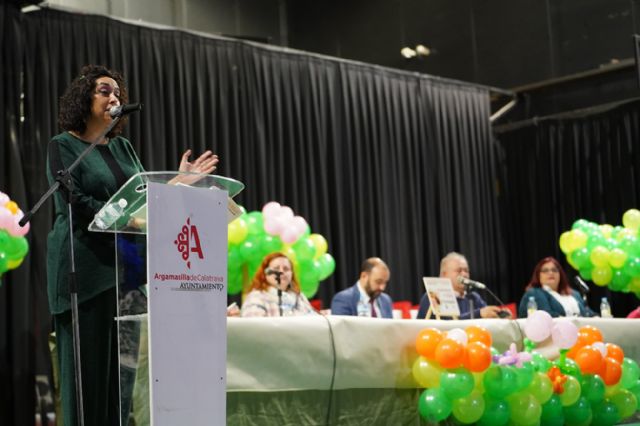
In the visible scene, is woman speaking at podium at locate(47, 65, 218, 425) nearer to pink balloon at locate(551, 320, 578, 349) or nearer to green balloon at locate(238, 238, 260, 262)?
pink balloon at locate(551, 320, 578, 349)

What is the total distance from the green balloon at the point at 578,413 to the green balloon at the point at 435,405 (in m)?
0.72

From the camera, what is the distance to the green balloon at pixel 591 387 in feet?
14.7

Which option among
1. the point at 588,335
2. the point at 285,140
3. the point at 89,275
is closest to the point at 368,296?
the point at 588,335

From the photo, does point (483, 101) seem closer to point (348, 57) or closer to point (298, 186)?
point (348, 57)

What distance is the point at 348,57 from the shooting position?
9.99 meters

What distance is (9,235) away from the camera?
16.8 ft

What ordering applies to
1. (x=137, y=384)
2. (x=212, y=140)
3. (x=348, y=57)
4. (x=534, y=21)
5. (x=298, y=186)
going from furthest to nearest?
(x=348, y=57)
(x=534, y=21)
(x=298, y=186)
(x=212, y=140)
(x=137, y=384)

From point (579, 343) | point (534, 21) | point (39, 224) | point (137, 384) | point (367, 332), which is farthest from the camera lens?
point (534, 21)

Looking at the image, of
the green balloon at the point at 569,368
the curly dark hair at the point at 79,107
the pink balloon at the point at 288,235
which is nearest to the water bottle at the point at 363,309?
the pink balloon at the point at 288,235

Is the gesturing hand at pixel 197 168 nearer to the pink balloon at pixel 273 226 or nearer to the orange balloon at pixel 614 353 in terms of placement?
the orange balloon at pixel 614 353

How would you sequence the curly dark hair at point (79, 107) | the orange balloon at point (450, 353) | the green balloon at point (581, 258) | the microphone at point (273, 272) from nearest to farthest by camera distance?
the curly dark hair at point (79, 107) → the orange balloon at point (450, 353) → the microphone at point (273, 272) → the green balloon at point (581, 258)

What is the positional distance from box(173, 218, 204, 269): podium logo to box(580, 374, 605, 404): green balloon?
274 cm

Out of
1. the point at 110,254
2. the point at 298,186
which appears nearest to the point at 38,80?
the point at 298,186

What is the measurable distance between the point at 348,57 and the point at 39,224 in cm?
430
